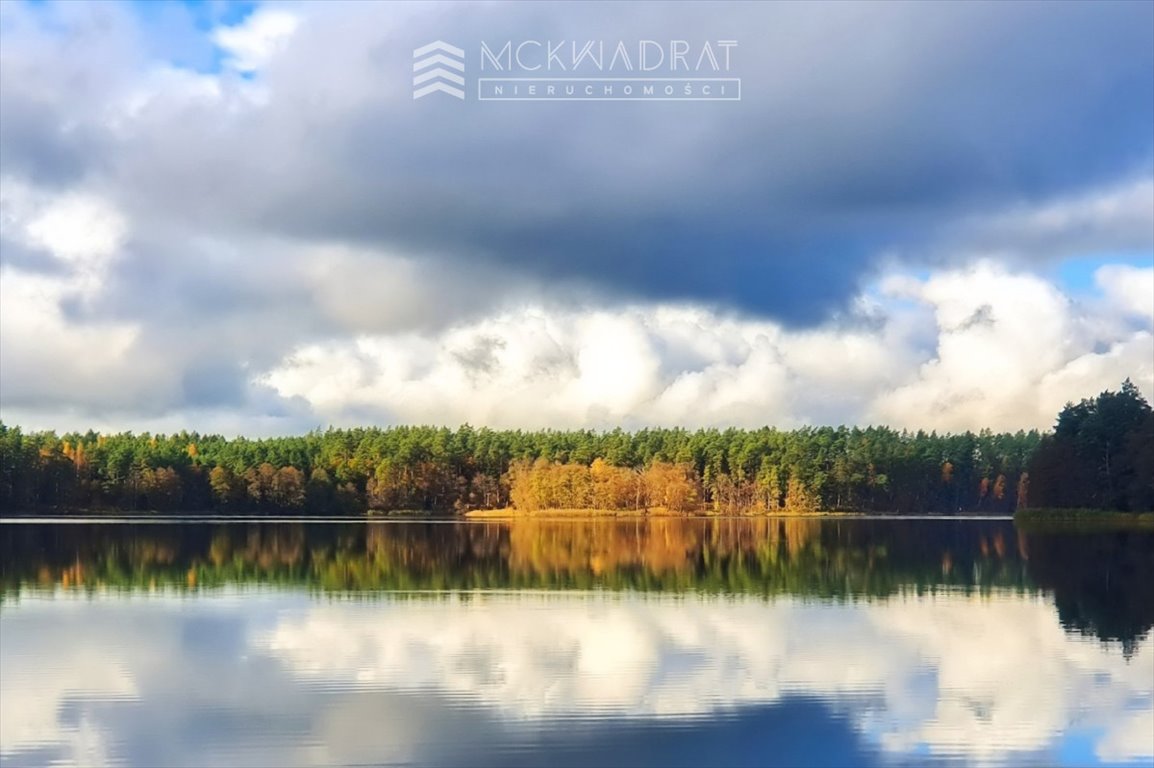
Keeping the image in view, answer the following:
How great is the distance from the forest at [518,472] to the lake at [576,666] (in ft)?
310

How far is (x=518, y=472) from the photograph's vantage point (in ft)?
473

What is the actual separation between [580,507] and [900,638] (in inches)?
4404

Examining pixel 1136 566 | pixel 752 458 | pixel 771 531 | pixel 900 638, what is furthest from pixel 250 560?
pixel 752 458

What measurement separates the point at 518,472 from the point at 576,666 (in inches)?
4756

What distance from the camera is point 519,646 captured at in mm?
26016

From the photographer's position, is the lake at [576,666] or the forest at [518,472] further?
the forest at [518,472]

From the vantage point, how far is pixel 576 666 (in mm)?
23641

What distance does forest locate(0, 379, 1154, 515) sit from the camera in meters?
140

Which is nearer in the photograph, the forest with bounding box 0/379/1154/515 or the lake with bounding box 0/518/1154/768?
the lake with bounding box 0/518/1154/768

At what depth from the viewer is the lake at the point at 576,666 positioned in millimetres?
17375

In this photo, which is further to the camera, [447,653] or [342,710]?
[447,653]

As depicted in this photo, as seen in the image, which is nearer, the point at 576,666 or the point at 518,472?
the point at 576,666

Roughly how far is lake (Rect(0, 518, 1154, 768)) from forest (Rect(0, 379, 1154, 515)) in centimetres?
9462

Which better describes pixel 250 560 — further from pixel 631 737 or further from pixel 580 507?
pixel 580 507
